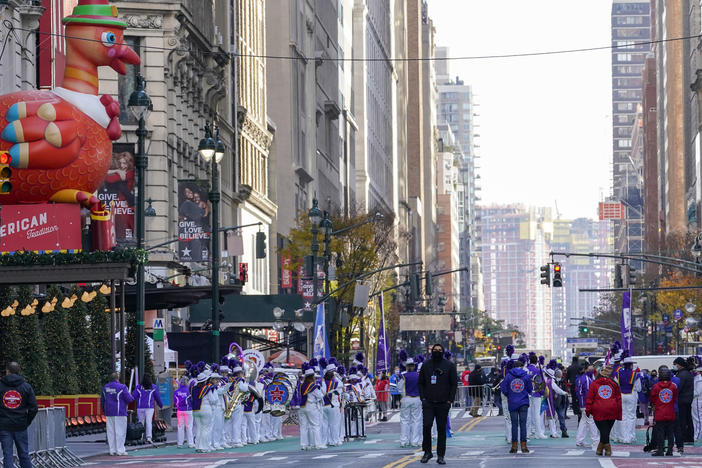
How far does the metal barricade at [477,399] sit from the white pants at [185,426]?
22.2 meters

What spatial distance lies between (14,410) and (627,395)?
15.2 m

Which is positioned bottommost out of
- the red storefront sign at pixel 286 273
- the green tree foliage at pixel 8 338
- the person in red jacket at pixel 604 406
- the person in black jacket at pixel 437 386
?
the person in red jacket at pixel 604 406

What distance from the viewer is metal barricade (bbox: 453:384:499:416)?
58322mm

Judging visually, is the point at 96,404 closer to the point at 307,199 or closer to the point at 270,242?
the point at 270,242

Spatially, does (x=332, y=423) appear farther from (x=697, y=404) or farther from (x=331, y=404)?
(x=697, y=404)

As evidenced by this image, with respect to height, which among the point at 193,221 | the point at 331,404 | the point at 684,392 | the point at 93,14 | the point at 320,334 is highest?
the point at 93,14

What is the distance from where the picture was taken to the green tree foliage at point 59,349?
41875mm

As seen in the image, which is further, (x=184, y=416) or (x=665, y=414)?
(x=184, y=416)

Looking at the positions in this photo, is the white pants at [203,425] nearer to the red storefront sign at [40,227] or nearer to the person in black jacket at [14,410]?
the red storefront sign at [40,227]

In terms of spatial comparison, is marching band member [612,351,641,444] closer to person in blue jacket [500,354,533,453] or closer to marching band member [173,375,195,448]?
person in blue jacket [500,354,533,453]

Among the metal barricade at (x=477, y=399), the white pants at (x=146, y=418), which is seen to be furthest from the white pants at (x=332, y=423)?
the metal barricade at (x=477, y=399)

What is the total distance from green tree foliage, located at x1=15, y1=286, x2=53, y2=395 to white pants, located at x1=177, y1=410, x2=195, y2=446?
18.4 ft

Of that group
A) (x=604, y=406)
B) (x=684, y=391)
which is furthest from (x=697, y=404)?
(x=604, y=406)

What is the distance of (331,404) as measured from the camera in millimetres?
34594
